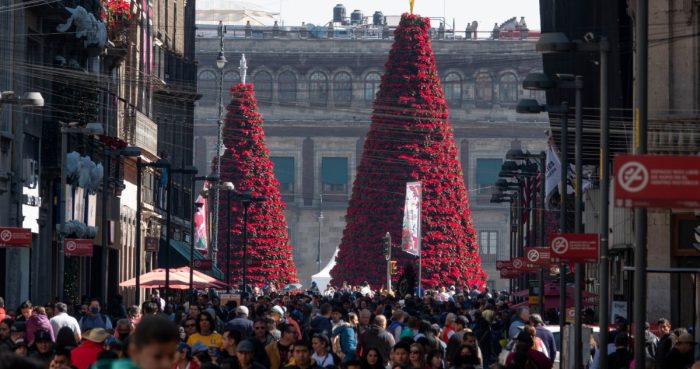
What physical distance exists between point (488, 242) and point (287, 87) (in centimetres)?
1771

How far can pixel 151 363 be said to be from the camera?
8086mm

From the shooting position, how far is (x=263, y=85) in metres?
136

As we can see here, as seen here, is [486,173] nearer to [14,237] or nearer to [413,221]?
[413,221]

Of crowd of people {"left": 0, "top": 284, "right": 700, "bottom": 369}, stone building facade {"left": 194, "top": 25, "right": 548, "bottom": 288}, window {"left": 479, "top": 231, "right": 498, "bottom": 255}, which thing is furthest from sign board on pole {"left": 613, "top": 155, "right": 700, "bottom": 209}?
window {"left": 479, "top": 231, "right": 498, "bottom": 255}

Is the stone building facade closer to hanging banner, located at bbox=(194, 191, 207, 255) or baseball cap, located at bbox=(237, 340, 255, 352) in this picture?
hanging banner, located at bbox=(194, 191, 207, 255)

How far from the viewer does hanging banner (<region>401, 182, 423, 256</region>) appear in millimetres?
73875

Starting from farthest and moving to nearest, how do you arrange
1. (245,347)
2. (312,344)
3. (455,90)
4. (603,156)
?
(455,90), (603,156), (312,344), (245,347)

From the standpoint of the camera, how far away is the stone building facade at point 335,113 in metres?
134

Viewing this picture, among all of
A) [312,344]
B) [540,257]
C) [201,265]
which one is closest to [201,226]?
[201,265]

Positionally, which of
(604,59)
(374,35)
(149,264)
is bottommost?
(149,264)

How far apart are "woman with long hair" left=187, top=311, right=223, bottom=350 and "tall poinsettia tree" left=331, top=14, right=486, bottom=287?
74686mm

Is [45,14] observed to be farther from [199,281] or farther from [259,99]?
[259,99]

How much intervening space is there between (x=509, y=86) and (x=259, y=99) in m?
17.3

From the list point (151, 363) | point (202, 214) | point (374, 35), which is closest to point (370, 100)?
point (374, 35)
